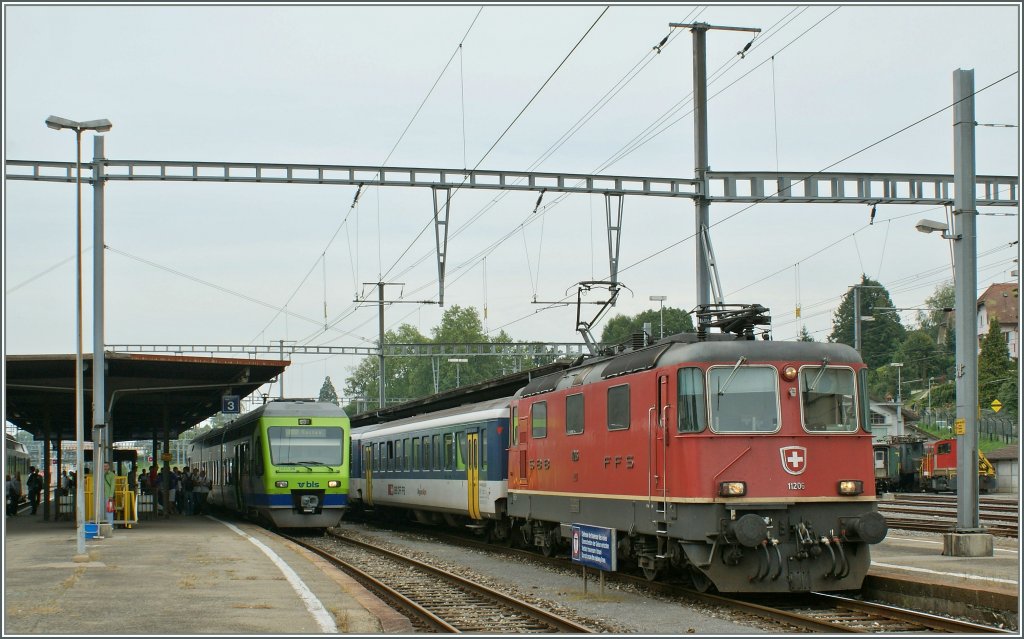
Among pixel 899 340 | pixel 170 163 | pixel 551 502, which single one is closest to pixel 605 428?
pixel 551 502

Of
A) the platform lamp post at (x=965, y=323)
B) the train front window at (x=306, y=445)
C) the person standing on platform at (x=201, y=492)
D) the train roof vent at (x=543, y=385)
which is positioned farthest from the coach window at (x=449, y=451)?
the person standing on platform at (x=201, y=492)

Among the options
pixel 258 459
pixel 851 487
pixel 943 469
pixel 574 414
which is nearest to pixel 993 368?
pixel 943 469

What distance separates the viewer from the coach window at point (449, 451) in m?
26.5

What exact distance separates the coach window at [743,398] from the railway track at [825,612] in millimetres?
2065

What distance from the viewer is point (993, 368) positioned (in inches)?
2955

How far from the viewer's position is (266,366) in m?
30.5

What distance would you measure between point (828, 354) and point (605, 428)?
3.40 metres

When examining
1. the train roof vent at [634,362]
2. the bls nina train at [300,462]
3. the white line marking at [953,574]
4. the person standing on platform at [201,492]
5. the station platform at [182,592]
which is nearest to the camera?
the station platform at [182,592]

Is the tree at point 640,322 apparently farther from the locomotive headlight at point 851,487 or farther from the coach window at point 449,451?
the locomotive headlight at point 851,487

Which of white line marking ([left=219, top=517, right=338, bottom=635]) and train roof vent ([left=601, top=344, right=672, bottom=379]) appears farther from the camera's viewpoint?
train roof vent ([left=601, top=344, right=672, bottom=379])

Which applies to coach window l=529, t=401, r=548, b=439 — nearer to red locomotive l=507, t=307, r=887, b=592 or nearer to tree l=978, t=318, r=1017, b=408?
red locomotive l=507, t=307, r=887, b=592

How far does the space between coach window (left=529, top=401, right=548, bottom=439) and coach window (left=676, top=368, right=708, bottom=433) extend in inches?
223

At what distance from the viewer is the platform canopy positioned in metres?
28.4

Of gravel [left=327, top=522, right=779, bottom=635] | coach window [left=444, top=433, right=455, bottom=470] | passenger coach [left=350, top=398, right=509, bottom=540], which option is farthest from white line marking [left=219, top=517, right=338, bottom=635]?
coach window [left=444, top=433, right=455, bottom=470]
